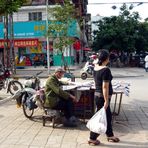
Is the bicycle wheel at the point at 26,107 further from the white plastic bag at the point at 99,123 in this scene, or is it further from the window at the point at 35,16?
the window at the point at 35,16

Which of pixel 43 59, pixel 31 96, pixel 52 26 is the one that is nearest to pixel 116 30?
pixel 43 59

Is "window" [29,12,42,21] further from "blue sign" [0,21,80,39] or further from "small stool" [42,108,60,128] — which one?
"small stool" [42,108,60,128]

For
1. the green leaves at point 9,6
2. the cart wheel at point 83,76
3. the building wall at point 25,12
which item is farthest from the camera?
the building wall at point 25,12

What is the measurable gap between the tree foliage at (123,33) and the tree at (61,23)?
1911cm

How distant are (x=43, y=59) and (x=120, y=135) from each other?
33.1m

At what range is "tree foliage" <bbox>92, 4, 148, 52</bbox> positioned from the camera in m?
46.1

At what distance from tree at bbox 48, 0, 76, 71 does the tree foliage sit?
19.1 metres

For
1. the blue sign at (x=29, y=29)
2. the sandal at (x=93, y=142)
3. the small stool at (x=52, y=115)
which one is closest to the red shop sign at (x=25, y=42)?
the blue sign at (x=29, y=29)

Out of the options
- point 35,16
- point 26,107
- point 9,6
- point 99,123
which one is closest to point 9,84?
point 9,6

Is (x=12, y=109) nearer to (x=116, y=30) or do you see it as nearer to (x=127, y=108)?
(x=127, y=108)

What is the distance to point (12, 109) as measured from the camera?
490 inches

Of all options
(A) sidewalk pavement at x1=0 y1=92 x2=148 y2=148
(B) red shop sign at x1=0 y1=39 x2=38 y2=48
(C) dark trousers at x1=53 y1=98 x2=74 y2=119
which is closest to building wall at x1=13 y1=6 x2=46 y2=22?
(B) red shop sign at x1=0 y1=39 x2=38 y2=48

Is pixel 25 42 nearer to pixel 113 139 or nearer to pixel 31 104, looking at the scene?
pixel 31 104

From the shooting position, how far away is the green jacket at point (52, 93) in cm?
949
